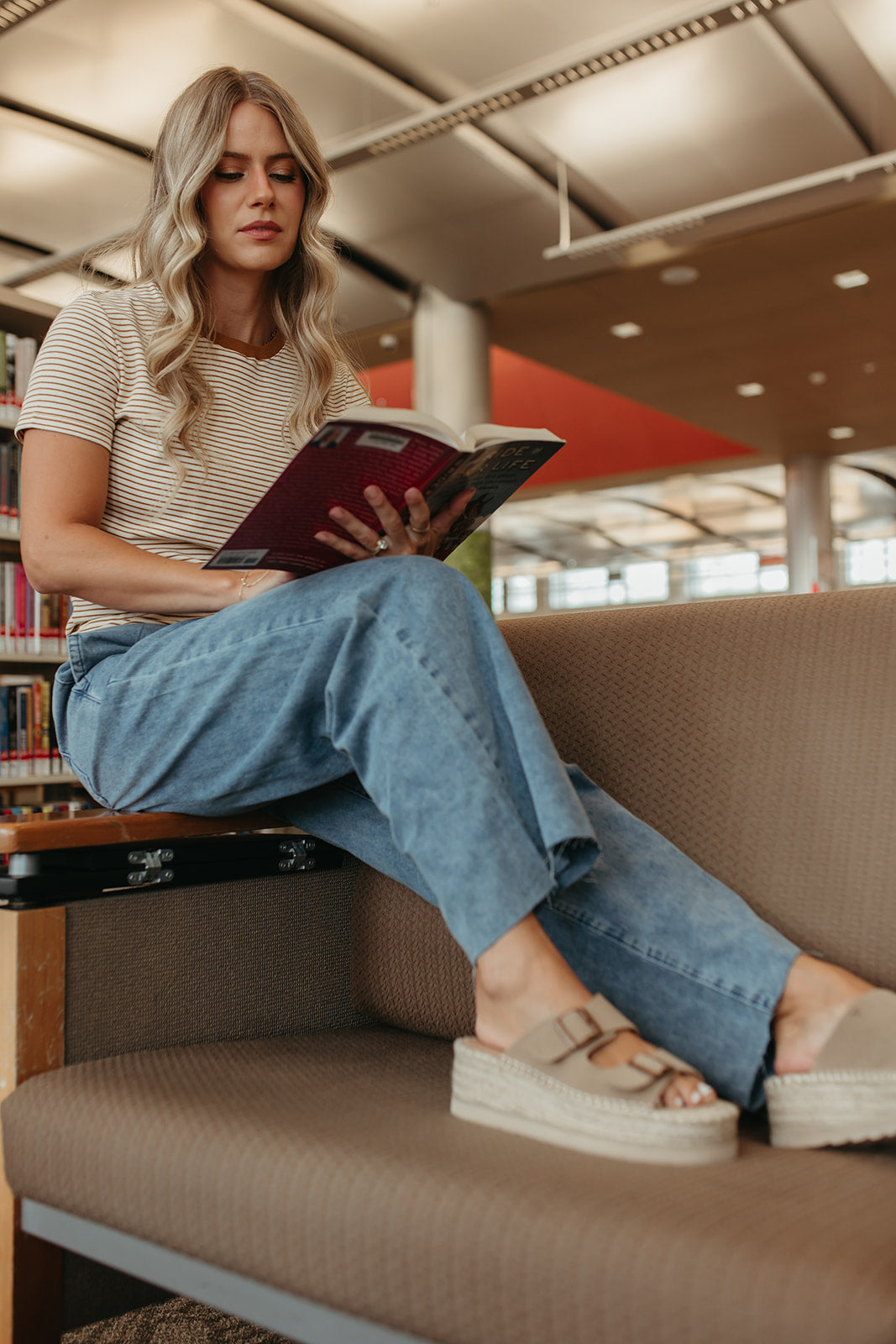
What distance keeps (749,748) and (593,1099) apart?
0.46m

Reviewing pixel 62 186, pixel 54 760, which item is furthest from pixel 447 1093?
pixel 62 186

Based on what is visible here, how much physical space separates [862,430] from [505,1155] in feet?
32.2

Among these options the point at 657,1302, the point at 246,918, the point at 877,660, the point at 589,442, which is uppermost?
the point at 589,442

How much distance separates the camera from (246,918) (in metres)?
1.24

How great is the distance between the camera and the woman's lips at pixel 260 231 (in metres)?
1.38

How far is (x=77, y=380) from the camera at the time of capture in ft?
3.99

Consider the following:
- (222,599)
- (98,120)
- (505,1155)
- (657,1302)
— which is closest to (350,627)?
(222,599)

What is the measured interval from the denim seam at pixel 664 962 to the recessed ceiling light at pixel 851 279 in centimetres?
629

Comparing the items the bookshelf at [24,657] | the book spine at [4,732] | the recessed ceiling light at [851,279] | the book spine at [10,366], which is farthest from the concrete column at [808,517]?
the book spine at [4,732]

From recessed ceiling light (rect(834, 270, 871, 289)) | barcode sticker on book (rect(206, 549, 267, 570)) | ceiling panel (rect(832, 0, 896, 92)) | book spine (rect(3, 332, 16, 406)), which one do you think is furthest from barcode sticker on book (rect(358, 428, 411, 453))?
recessed ceiling light (rect(834, 270, 871, 289))

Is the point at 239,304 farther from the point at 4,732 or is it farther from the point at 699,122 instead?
the point at 699,122

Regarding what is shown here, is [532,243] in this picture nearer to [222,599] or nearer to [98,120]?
[98,120]

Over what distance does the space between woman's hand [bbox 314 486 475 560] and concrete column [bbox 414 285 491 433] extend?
5.39 metres

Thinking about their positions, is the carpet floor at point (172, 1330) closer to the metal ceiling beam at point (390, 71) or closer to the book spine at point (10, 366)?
the book spine at point (10, 366)
